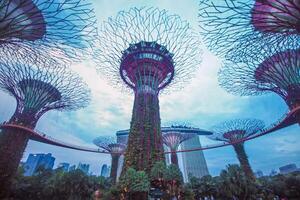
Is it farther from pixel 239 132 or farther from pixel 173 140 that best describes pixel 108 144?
pixel 239 132

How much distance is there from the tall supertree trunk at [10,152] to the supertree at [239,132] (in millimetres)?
34223

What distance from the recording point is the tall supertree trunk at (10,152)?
69.2 feet

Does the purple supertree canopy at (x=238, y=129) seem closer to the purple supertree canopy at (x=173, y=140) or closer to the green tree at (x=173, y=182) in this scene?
the purple supertree canopy at (x=173, y=140)

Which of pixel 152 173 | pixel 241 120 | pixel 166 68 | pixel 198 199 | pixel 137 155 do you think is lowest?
pixel 198 199

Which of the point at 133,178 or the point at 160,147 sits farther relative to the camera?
the point at 160,147

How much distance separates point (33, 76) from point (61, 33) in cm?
1838

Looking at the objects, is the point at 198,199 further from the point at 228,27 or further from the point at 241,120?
the point at 228,27

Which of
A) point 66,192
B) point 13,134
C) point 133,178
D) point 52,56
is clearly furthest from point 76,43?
point 66,192

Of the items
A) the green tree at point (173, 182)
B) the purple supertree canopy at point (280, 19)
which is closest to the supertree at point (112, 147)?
the green tree at point (173, 182)

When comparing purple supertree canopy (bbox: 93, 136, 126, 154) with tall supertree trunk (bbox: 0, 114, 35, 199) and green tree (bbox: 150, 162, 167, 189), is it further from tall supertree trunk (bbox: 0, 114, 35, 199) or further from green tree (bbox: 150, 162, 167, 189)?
green tree (bbox: 150, 162, 167, 189)

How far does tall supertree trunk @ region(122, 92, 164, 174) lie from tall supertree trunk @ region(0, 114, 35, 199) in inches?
548

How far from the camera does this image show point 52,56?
40.5ft

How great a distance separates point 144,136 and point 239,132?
25234 mm

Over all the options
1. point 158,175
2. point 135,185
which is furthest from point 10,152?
point 158,175
